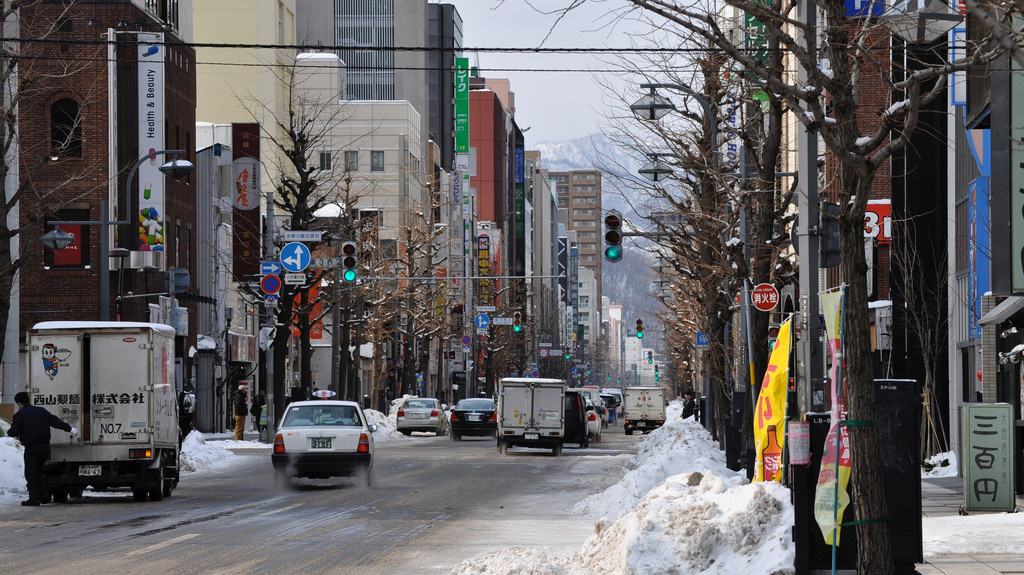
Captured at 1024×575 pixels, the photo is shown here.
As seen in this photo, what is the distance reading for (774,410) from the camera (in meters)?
16.7

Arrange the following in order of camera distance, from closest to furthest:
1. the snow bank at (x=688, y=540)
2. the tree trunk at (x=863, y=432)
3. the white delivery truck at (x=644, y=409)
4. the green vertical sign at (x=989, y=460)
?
the tree trunk at (x=863, y=432)
the snow bank at (x=688, y=540)
the green vertical sign at (x=989, y=460)
the white delivery truck at (x=644, y=409)

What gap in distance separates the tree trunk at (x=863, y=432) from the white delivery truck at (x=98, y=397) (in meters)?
17.1

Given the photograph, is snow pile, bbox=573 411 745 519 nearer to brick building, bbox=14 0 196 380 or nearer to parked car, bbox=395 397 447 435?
parked car, bbox=395 397 447 435

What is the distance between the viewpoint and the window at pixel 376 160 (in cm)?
12594

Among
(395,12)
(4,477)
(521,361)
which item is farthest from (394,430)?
(395,12)

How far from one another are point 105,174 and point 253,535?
44076 mm

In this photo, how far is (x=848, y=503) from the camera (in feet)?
41.0

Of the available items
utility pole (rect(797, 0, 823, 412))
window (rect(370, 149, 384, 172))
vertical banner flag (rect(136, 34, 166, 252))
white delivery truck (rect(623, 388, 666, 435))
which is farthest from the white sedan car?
window (rect(370, 149, 384, 172))

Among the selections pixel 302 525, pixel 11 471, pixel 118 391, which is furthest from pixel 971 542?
pixel 11 471

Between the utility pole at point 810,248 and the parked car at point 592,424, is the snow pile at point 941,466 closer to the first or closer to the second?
the utility pole at point 810,248

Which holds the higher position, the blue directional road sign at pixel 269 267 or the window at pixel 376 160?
the window at pixel 376 160

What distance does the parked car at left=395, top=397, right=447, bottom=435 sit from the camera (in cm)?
6569

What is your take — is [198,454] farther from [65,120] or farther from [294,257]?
[65,120]

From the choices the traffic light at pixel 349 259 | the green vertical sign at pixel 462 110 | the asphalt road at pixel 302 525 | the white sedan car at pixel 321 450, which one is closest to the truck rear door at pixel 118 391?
the asphalt road at pixel 302 525
